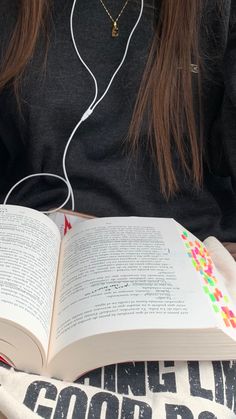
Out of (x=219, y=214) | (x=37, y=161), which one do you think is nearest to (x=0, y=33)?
(x=37, y=161)

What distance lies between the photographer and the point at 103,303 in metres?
0.51

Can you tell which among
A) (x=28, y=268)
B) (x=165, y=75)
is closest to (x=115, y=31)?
(x=165, y=75)

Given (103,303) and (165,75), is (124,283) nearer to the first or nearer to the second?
(103,303)

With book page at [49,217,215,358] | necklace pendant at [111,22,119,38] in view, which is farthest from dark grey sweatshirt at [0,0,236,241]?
book page at [49,217,215,358]

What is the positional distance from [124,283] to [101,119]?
294 millimetres

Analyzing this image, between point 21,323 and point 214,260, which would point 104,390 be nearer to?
point 21,323

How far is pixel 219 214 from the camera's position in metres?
0.78

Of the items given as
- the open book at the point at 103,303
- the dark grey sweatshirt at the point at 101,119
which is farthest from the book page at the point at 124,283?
the dark grey sweatshirt at the point at 101,119

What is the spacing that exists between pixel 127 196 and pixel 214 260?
161 mm

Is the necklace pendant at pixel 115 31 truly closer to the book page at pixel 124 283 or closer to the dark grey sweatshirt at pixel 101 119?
the dark grey sweatshirt at pixel 101 119

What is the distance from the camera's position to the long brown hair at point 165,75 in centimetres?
72

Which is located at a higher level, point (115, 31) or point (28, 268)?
point (115, 31)

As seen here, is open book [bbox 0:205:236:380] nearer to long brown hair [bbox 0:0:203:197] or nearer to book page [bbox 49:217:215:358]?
book page [bbox 49:217:215:358]

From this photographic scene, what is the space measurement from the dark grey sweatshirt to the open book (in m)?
0.16
